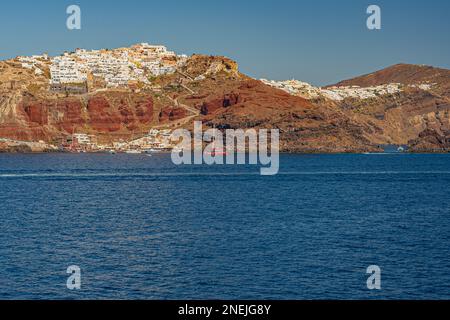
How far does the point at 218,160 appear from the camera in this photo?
173m

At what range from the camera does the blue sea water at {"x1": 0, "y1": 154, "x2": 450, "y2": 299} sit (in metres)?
29.1

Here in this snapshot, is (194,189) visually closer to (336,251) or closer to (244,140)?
(336,251)

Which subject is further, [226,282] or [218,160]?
[218,160]

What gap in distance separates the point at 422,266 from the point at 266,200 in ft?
116

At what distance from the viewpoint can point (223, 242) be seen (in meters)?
40.6

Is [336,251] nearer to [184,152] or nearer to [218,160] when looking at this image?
[218,160]

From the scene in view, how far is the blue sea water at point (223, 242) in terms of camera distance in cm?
2912

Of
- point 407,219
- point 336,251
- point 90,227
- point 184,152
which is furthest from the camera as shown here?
point 184,152

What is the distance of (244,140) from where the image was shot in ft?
653
